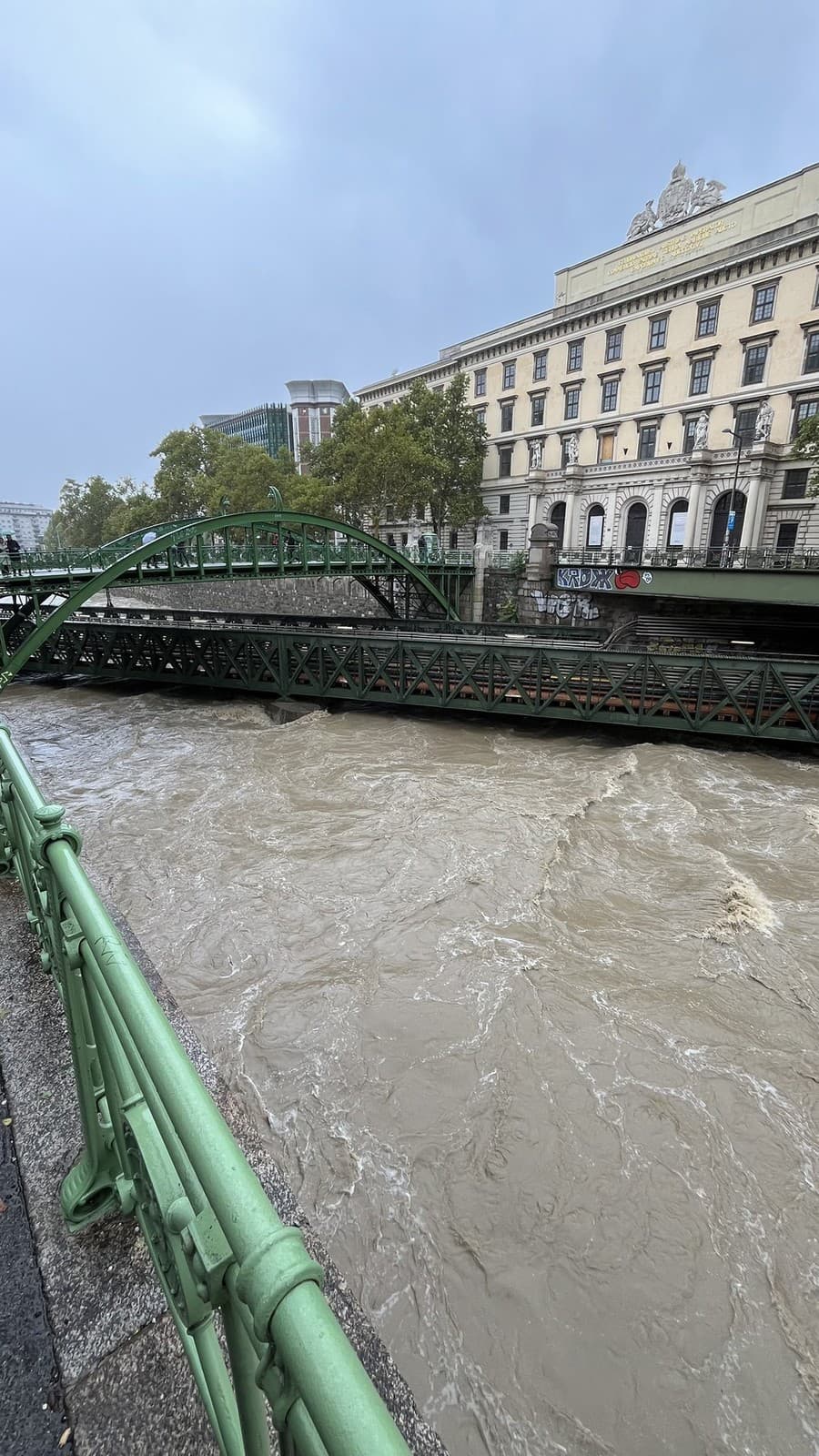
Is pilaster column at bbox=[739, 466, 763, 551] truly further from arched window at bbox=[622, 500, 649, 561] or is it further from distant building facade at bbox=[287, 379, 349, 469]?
distant building facade at bbox=[287, 379, 349, 469]

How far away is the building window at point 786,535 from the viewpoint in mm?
31336

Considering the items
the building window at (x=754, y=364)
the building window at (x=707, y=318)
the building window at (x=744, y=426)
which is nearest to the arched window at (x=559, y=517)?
the building window at (x=744, y=426)

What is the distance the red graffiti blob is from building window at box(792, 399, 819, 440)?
1775 cm

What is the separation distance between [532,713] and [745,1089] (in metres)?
9.95

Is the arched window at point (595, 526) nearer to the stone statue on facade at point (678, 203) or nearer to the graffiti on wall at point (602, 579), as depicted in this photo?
the stone statue on facade at point (678, 203)

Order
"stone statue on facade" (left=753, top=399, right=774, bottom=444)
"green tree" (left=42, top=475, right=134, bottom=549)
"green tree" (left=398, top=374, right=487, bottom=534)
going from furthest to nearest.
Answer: "green tree" (left=42, top=475, right=134, bottom=549) → "green tree" (left=398, top=374, right=487, bottom=534) → "stone statue on facade" (left=753, top=399, right=774, bottom=444)

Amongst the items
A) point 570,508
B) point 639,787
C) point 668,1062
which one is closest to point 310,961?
point 668,1062

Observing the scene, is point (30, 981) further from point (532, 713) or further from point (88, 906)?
point (532, 713)

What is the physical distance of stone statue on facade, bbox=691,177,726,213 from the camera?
111 feet

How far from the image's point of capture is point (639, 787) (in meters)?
11.9

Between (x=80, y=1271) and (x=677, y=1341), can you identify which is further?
(x=677, y=1341)

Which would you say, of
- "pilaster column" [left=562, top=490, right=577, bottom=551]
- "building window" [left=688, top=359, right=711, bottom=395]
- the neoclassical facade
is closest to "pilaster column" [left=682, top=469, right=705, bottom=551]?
the neoclassical facade

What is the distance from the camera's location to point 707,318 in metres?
33.0

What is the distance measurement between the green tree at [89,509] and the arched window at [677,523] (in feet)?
185
